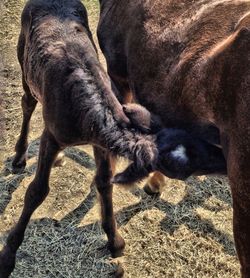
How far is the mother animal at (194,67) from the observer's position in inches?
96.0

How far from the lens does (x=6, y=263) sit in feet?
12.0

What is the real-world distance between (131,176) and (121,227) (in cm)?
142

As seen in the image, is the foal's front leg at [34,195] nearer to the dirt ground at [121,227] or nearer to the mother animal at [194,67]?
the dirt ground at [121,227]

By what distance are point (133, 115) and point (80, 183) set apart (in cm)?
172

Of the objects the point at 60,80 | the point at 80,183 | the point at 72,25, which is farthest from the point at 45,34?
the point at 80,183

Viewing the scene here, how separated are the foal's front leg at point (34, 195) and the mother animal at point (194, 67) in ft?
2.54

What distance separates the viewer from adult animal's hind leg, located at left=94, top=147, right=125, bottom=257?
374 centimetres

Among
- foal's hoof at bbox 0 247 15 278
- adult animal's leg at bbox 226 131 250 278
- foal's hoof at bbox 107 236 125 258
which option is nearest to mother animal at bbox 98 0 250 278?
adult animal's leg at bbox 226 131 250 278

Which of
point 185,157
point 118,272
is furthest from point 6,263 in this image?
point 185,157

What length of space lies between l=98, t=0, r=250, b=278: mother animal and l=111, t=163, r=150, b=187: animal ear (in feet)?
1.30

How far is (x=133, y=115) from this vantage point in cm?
302

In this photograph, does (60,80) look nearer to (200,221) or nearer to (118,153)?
(118,153)

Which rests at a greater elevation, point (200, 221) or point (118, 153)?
point (118, 153)

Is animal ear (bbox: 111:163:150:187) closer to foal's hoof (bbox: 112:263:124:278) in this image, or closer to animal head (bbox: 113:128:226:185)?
animal head (bbox: 113:128:226:185)
